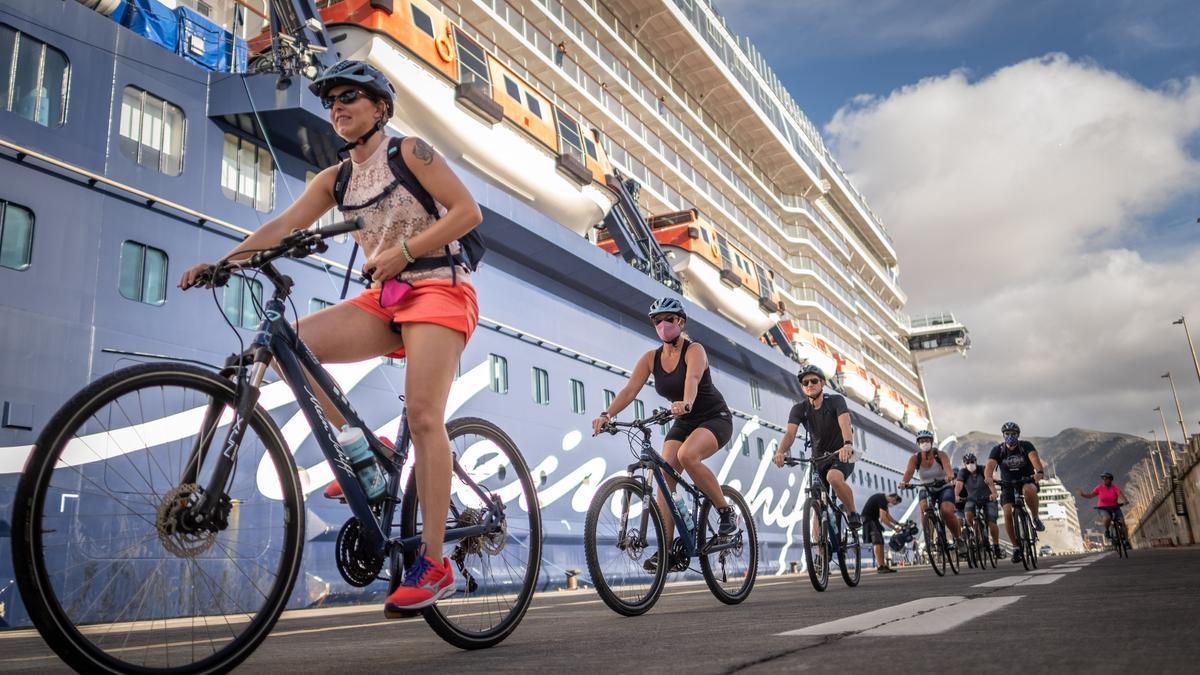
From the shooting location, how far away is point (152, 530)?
2008mm

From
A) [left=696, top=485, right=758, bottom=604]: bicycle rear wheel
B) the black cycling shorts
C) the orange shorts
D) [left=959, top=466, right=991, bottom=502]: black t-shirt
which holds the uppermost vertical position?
the orange shorts

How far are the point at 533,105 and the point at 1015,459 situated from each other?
34.1 ft

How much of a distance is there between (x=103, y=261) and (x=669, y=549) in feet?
21.7

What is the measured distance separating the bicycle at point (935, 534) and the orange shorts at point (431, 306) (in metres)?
6.55

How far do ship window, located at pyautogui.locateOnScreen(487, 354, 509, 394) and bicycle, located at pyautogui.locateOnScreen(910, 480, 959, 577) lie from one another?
20.9ft

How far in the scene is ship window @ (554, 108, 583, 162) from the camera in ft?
55.9

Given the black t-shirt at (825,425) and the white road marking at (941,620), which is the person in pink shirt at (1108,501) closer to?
the black t-shirt at (825,425)

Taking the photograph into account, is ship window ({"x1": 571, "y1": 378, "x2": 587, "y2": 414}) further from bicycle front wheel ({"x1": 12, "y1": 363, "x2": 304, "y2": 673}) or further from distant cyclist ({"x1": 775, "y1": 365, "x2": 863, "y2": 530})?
bicycle front wheel ({"x1": 12, "y1": 363, "x2": 304, "y2": 673})

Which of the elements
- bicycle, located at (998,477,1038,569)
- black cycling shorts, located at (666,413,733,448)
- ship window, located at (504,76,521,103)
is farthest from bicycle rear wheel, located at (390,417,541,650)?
ship window, located at (504,76,521,103)

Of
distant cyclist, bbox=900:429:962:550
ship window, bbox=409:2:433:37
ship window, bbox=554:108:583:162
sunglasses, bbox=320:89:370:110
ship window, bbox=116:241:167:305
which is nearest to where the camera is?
sunglasses, bbox=320:89:370:110

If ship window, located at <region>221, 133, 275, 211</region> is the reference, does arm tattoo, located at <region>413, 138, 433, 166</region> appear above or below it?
below

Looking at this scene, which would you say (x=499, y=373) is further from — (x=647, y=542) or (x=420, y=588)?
(x=420, y=588)

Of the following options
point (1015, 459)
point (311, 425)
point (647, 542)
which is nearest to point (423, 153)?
point (311, 425)

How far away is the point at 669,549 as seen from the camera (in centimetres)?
473
